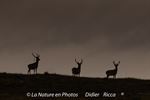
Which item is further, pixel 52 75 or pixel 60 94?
pixel 52 75

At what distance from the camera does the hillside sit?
8825 cm

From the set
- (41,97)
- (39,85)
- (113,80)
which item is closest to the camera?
(41,97)

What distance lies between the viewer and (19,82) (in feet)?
304

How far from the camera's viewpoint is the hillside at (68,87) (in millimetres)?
88250

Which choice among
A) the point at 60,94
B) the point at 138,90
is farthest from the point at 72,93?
the point at 138,90

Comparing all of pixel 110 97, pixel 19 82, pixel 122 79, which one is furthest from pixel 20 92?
pixel 122 79

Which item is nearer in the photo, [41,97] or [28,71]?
[41,97]

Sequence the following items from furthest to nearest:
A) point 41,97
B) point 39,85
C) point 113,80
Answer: point 113,80, point 39,85, point 41,97

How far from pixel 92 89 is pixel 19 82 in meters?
7.78

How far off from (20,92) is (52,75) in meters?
8.29

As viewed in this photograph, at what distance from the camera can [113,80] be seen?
324ft

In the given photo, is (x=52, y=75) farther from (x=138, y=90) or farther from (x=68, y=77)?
(x=138, y=90)

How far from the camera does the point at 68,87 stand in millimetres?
93312

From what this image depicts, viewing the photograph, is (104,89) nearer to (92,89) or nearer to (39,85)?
(92,89)
